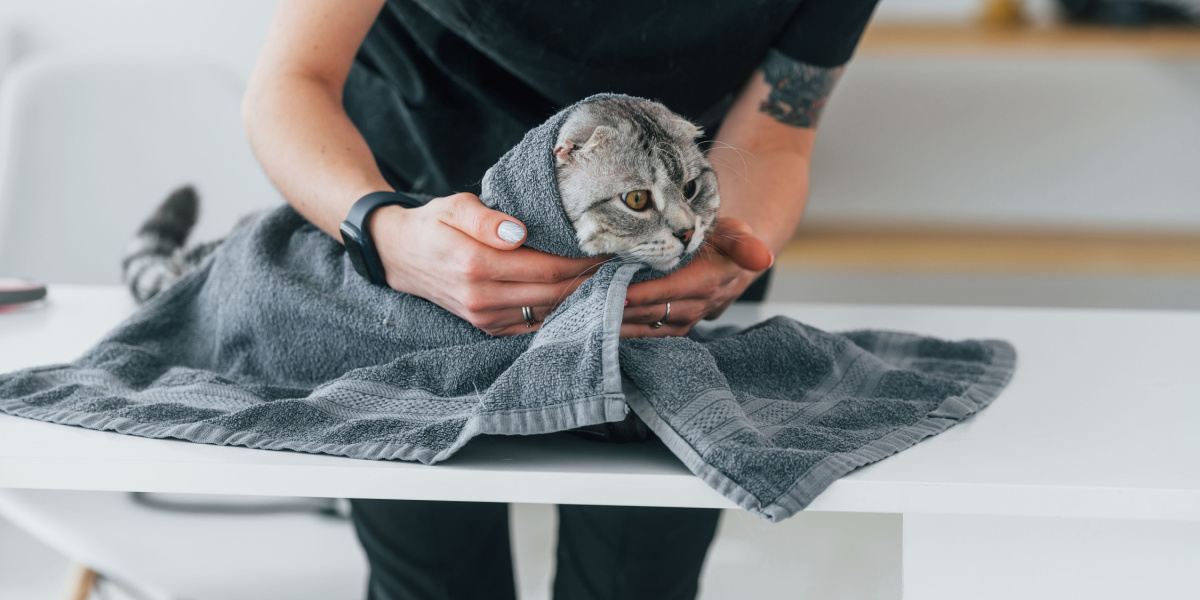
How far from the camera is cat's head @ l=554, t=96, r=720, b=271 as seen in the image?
0.76 meters

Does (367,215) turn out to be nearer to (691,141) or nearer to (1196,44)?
(691,141)

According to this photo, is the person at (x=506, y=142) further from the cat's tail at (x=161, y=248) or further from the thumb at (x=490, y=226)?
the cat's tail at (x=161, y=248)

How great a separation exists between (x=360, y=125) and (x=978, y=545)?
77cm

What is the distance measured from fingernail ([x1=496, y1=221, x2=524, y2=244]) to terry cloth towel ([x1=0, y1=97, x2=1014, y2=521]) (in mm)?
14

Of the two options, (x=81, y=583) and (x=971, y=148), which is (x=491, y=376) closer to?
(x=81, y=583)

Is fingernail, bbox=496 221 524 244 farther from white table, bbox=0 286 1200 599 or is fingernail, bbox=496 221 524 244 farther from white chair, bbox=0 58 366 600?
white chair, bbox=0 58 366 600

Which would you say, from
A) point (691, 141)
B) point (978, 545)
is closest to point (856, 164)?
point (691, 141)

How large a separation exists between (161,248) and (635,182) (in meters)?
0.61

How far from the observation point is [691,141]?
33.3 inches

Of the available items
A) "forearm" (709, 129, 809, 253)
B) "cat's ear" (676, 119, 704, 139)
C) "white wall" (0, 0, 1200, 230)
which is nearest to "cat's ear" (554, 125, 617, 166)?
"cat's ear" (676, 119, 704, 139)

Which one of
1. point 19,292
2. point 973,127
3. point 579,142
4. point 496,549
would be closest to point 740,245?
point 579,142

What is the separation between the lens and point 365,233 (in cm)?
83

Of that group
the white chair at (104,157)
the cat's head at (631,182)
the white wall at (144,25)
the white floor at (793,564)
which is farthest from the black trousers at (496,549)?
the white wall at (144,25)

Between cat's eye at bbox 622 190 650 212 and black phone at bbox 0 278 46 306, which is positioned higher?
cat's eye at bbox 622 190 650 212
